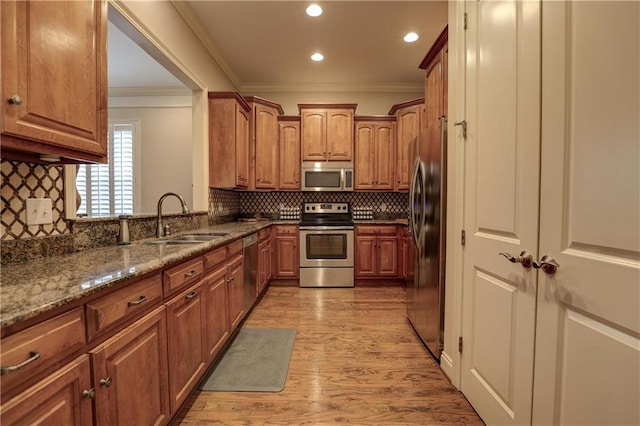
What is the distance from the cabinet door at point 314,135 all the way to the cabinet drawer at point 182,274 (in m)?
2.89

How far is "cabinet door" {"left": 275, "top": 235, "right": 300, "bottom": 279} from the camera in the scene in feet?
13.3

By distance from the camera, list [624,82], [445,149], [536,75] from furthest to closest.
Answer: [445,149], [536,75], [624,82]

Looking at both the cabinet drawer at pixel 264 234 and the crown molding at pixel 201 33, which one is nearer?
the crown molding at pixel 201 33

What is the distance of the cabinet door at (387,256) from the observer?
407 centimetres

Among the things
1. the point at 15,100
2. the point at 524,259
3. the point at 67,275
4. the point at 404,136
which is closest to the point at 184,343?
the point at 67,275

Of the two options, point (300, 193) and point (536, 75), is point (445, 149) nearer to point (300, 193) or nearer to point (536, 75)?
point (536, 75)

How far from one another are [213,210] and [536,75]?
3.29 m

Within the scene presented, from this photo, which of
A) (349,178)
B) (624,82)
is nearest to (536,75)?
(624,82)

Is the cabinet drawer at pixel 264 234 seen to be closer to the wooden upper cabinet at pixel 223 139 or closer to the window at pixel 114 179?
the wooden upper cabinet at pixel 223 139

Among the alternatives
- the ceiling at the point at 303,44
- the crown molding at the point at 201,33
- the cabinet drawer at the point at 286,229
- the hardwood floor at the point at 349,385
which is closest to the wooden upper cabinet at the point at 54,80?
the hardwood floor at the point at 349,385

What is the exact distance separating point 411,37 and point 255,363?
3684 millimetres

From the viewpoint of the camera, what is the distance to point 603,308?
2.88 ft

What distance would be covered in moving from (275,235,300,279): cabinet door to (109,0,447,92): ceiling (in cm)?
247

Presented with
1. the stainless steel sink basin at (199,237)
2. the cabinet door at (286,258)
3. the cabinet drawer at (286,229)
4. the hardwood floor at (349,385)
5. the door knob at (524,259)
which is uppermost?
the door knob at (524,259)
